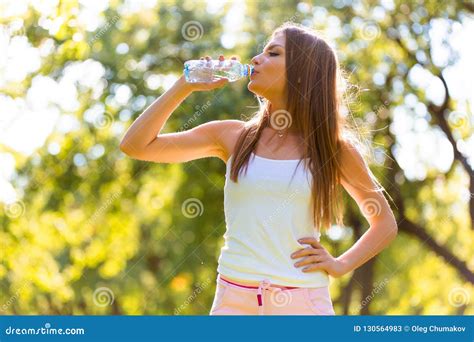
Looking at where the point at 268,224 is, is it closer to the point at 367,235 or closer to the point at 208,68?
the point at 367,235

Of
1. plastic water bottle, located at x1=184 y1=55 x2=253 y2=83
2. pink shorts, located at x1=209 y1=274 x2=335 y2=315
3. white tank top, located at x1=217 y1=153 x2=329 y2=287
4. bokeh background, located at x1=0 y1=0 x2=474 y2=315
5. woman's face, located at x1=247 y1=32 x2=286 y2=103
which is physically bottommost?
bokeh background, located at x1=0 y1=0 x2=474 y2=315

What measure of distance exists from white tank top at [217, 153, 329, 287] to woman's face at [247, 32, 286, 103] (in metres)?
0.31

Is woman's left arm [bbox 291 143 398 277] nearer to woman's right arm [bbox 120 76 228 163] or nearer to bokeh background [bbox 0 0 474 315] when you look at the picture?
woman's right arm [bbox 120 76 228 163]

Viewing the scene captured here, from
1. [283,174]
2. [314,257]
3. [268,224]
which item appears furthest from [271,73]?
[314,257]

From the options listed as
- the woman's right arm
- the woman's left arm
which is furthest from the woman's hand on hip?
the woman's right arm

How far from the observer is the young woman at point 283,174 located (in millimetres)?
2855

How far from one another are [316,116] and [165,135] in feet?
1.80

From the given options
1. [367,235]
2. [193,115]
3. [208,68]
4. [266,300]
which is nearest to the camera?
[266,300]

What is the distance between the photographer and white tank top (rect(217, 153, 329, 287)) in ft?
9.33

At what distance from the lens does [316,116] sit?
3.18 metres

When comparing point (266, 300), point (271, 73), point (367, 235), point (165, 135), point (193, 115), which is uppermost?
point (271, 73)

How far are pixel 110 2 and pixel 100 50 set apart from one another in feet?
2.18
